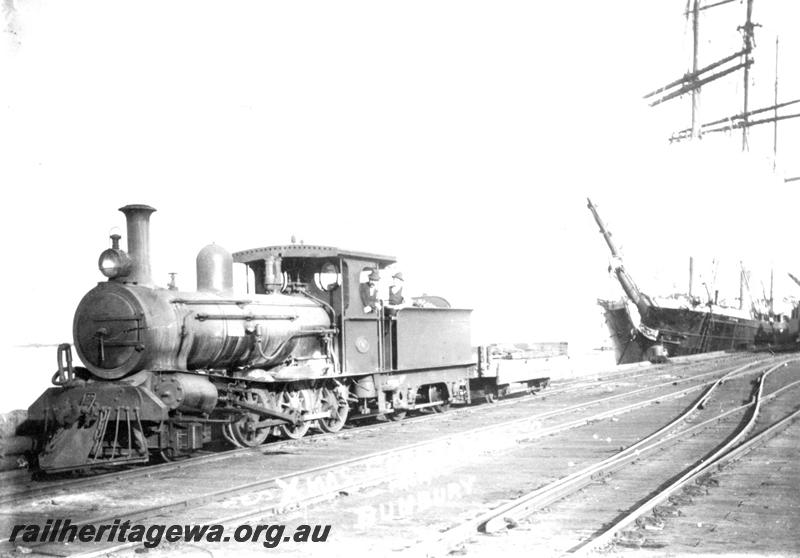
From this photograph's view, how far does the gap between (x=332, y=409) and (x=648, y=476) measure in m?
5.45

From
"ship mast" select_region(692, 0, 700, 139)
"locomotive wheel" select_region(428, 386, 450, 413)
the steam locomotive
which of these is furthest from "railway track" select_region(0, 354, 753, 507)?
"ship mast" select_region(692, 0, 700, 139)

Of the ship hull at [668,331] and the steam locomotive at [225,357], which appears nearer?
the steam locomotive at [225,357]

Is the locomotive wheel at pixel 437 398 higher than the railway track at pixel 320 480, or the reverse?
the railway track at pixel 320 480

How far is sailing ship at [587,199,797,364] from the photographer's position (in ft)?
121

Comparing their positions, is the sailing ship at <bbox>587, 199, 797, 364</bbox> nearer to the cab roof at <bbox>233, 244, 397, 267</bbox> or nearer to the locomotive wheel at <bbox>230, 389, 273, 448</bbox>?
the cab roof at <bbox>233, 244, 397, 267</bbox>

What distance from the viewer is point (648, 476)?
25.3 ft

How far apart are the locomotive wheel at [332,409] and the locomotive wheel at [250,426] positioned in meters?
1.35

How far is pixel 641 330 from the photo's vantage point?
36.7 m

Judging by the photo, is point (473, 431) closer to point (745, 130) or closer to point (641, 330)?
point (641, 330)

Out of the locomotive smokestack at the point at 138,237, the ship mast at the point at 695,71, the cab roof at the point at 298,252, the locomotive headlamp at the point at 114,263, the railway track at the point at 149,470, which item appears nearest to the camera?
the railway track at the point at 149,470

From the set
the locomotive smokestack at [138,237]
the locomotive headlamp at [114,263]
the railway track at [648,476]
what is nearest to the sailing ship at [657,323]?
the railway track at [648,476]

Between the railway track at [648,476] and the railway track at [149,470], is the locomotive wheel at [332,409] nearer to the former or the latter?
the railway track at [149,470]

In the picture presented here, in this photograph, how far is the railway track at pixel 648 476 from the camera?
5.37 metres

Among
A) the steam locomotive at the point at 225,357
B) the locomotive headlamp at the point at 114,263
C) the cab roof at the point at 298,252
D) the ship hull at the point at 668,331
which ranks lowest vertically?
the ship hull at the point at 668,331
